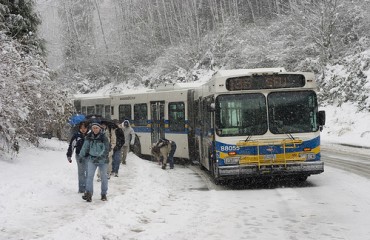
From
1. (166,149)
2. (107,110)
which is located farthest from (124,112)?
(166,149)

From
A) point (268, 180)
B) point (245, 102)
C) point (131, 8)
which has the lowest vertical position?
point (268, 180)

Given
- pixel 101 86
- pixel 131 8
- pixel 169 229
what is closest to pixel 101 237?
pixel 169 229

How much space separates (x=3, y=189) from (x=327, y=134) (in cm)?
2616

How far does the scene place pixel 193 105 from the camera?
64.3 ft

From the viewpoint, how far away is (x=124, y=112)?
970 inches

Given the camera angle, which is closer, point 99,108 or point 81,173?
point 81,173

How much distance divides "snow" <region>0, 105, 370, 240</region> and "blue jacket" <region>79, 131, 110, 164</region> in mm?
898

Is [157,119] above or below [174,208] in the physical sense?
above

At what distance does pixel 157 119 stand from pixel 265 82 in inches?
358

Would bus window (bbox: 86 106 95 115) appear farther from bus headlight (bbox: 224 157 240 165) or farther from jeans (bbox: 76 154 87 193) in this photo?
jeans (bbox: 76 154 87 193)

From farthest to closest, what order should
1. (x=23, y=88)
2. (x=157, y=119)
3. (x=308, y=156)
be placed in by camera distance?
(x=157, y=119)
(x=23, y=88)
(x=308, y=156)

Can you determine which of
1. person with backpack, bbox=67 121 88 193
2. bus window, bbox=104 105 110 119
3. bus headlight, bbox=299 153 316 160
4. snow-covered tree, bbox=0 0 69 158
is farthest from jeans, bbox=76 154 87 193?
bus window, bbox=104 105 110 119

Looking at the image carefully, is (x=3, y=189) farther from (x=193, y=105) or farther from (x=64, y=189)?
(x=193, y=105)

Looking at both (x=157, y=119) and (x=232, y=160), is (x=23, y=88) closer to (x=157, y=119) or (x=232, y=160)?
(x=157, y=119)
